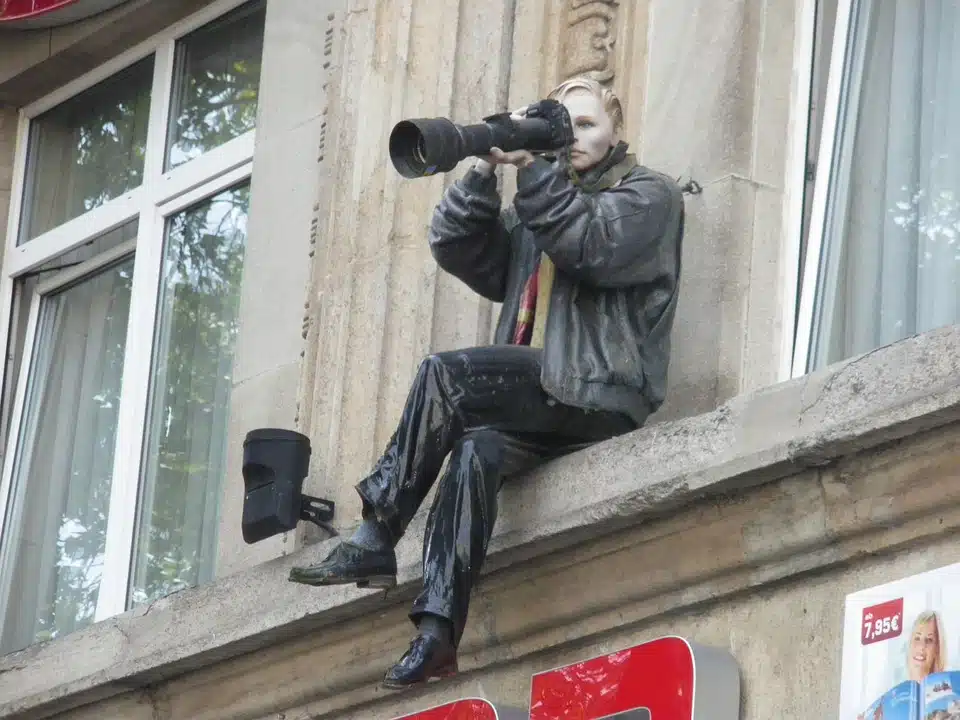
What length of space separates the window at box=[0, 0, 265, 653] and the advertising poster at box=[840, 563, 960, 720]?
111 inches

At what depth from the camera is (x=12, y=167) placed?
934 centimetres

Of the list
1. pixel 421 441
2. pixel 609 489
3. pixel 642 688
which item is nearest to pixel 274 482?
pixel 421 441

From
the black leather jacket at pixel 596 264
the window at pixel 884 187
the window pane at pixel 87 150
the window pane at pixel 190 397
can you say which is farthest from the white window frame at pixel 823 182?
the window pane at pixel 87 150

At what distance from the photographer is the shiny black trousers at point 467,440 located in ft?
19.1

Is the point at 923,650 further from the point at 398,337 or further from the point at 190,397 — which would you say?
the point at 190,397

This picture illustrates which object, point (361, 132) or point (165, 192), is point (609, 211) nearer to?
point (361, 132)

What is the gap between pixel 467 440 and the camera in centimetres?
593

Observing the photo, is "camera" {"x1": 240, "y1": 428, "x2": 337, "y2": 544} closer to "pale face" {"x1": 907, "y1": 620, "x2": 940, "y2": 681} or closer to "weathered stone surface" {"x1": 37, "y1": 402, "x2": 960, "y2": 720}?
"weathered stone surface" {"x1": 37, "y1": 402, "x2": 960, "y2": 720}

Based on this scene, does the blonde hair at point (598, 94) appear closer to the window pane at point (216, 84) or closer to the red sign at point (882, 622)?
the red sign at point (882, 622)

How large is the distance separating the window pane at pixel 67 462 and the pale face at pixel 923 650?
3.60 meters

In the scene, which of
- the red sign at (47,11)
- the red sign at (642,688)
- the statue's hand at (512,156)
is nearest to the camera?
the red sign at (642,688)

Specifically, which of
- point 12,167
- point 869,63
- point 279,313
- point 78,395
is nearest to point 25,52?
point 12,167

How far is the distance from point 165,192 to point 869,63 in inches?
112

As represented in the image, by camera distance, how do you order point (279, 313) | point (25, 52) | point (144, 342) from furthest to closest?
point (25, 52) → point (144, 342) → point (279, 313)
